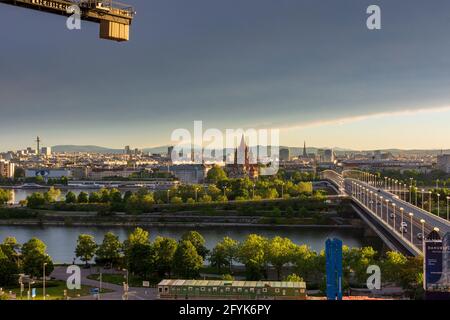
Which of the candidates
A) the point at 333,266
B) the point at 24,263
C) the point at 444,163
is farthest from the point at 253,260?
the point at 444,163

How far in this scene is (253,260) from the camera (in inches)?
259

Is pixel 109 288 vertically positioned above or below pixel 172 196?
below

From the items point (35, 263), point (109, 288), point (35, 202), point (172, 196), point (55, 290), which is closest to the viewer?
point (55, 290)

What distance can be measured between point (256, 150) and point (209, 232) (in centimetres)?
2151

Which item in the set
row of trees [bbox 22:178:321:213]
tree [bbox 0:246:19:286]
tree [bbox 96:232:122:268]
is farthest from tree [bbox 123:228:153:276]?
row of trees [bbox 22:178:321:213]

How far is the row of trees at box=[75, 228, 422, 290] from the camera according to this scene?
5852 millimetres

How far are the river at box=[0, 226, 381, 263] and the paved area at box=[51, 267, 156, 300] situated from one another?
2526mm

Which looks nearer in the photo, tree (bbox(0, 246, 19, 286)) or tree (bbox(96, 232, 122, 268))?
tree (bbox(0, 246, 19, 286))

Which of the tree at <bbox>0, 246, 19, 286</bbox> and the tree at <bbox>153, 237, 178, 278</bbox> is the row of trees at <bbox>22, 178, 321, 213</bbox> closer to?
the tree at <bbox>153, 237, 178, 278</bbox>

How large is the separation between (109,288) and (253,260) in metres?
1.68

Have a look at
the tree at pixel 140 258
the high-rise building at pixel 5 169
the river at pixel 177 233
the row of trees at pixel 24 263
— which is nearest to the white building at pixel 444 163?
the river at pixel 177 233

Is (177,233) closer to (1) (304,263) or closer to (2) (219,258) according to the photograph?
(2) (219,258)
